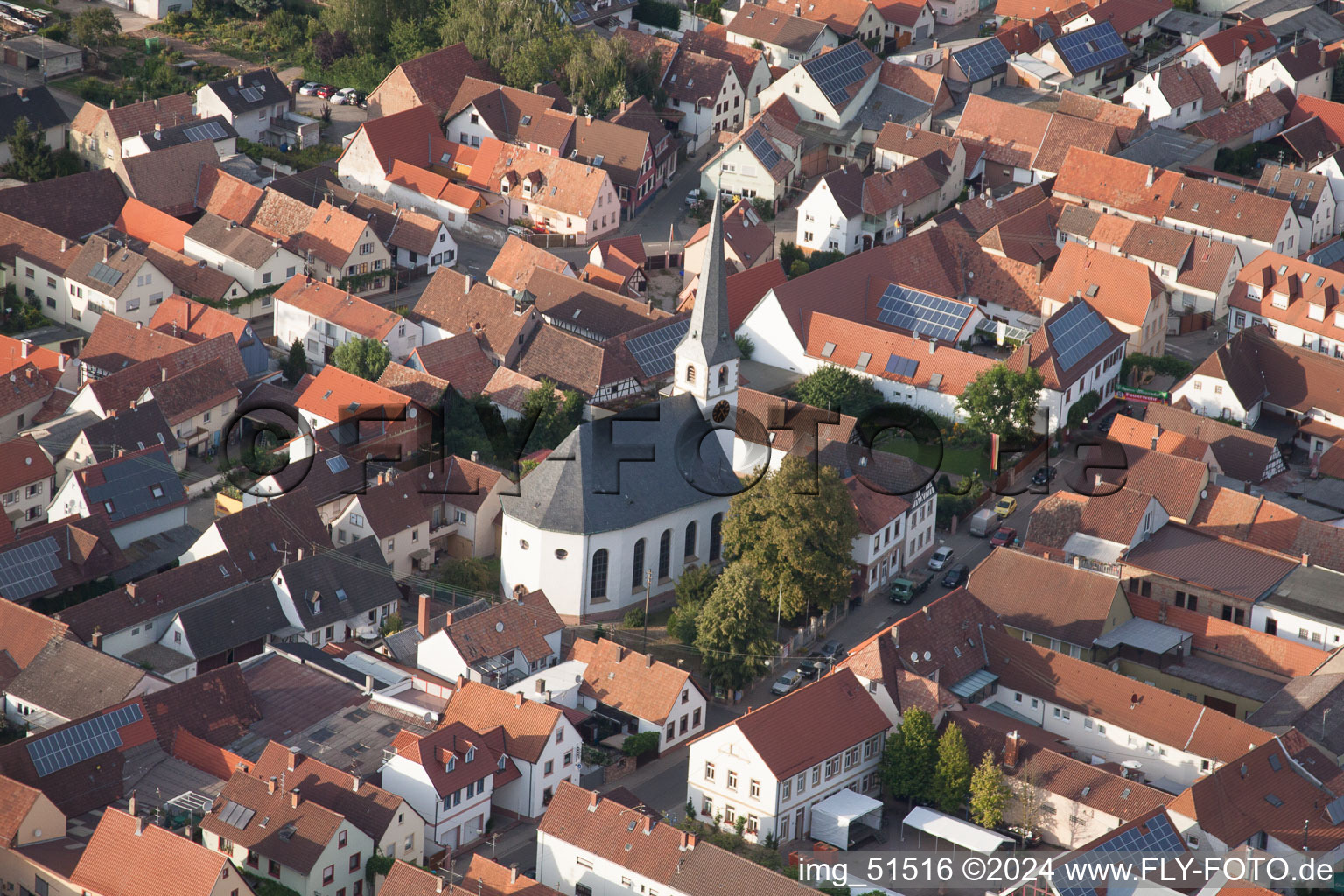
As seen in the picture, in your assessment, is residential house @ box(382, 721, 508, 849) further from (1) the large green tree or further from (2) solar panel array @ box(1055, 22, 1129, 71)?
(2) solar panel array @ box(1055, 22, 1129, 71)

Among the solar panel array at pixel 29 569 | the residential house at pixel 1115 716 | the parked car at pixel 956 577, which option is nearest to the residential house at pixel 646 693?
the residential house at pixel 1115 716

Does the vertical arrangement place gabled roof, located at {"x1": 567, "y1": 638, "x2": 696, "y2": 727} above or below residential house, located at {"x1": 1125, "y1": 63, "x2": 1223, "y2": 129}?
below

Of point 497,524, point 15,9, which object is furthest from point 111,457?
point 15,9

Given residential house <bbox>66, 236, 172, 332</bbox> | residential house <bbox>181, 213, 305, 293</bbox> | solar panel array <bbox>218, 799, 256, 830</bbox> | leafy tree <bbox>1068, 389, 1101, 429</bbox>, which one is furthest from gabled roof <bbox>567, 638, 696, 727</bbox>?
residential house <bbox>66, 236, 172, 332</bbox>

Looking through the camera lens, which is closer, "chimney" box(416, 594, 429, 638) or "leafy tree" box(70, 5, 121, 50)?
"chimney" box(416, 594, 429, 638)

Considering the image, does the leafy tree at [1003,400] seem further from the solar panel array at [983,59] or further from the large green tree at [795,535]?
the solar panel array at [983,59]

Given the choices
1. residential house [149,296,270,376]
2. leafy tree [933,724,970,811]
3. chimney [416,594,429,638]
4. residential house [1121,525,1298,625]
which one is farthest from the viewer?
residential house [149,296,270,376]

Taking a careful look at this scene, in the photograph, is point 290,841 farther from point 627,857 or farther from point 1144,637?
point 1144,637

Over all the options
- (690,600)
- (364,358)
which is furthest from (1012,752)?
(364,358)
